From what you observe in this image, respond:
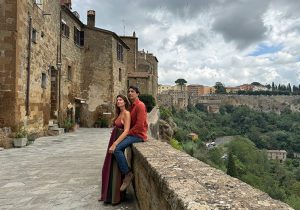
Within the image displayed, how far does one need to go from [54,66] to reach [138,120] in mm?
14916

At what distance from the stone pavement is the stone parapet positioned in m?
1.63

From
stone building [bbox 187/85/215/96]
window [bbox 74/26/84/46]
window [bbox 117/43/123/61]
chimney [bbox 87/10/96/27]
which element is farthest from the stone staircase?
stone building [bbox 187/85/215/96]

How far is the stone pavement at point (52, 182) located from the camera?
4.97m

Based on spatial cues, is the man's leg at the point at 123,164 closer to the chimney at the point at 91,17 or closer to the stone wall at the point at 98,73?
the stone wall at the point at 98,73

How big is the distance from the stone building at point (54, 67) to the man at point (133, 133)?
8824 mm

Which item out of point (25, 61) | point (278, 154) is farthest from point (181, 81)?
point (25, 61)

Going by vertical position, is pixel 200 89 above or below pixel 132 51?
above

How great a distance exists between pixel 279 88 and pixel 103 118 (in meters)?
173

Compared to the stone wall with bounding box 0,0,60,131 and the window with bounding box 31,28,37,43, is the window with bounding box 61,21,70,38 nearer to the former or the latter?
the stone wall with bounding box 0,0,60,131

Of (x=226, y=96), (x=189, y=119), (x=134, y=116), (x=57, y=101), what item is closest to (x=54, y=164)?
(x=134, y=116)

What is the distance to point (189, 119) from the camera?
92938mm

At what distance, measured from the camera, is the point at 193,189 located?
2277 mm

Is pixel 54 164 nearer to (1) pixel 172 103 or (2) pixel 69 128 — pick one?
(2) pixel 69 128

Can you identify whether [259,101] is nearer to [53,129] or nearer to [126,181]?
[53,129]
